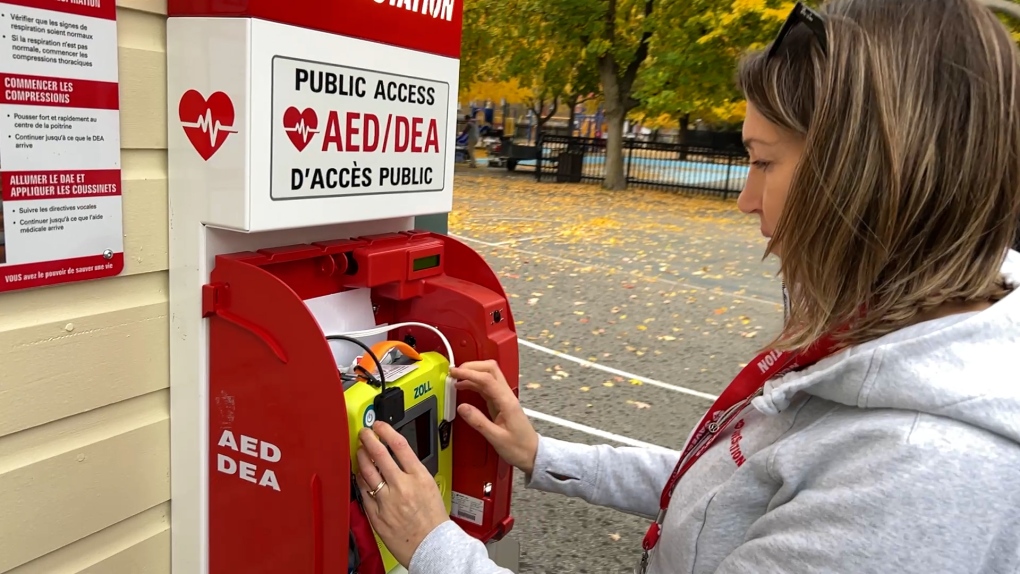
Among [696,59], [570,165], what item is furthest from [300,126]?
[570,165]

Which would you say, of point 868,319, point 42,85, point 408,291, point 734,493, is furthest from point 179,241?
point 868,319

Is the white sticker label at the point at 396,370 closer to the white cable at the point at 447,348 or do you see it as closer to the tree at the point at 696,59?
the white cable at the point at 447,348

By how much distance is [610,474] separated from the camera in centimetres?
175

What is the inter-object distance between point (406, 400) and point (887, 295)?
1020 mm

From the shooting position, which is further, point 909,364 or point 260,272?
point 260,272

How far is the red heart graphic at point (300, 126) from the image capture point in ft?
4.87

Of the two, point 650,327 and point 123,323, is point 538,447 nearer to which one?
point 123,323

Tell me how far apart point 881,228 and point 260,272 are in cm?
102

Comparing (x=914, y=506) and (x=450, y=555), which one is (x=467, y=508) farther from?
(x=914, y=506)

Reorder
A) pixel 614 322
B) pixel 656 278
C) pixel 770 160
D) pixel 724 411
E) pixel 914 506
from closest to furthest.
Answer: pixel 914 506 < pixel 770 160 < pixel 724 411 < pixel 614 322 < pixel 656 278

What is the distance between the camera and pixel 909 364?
94cm

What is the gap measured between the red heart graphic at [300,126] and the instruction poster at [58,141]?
290 millimetres

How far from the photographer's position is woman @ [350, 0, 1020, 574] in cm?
88

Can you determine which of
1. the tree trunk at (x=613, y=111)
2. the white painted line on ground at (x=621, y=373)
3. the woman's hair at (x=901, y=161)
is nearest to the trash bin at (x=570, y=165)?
the tree trunk at (x=613, y=111)
